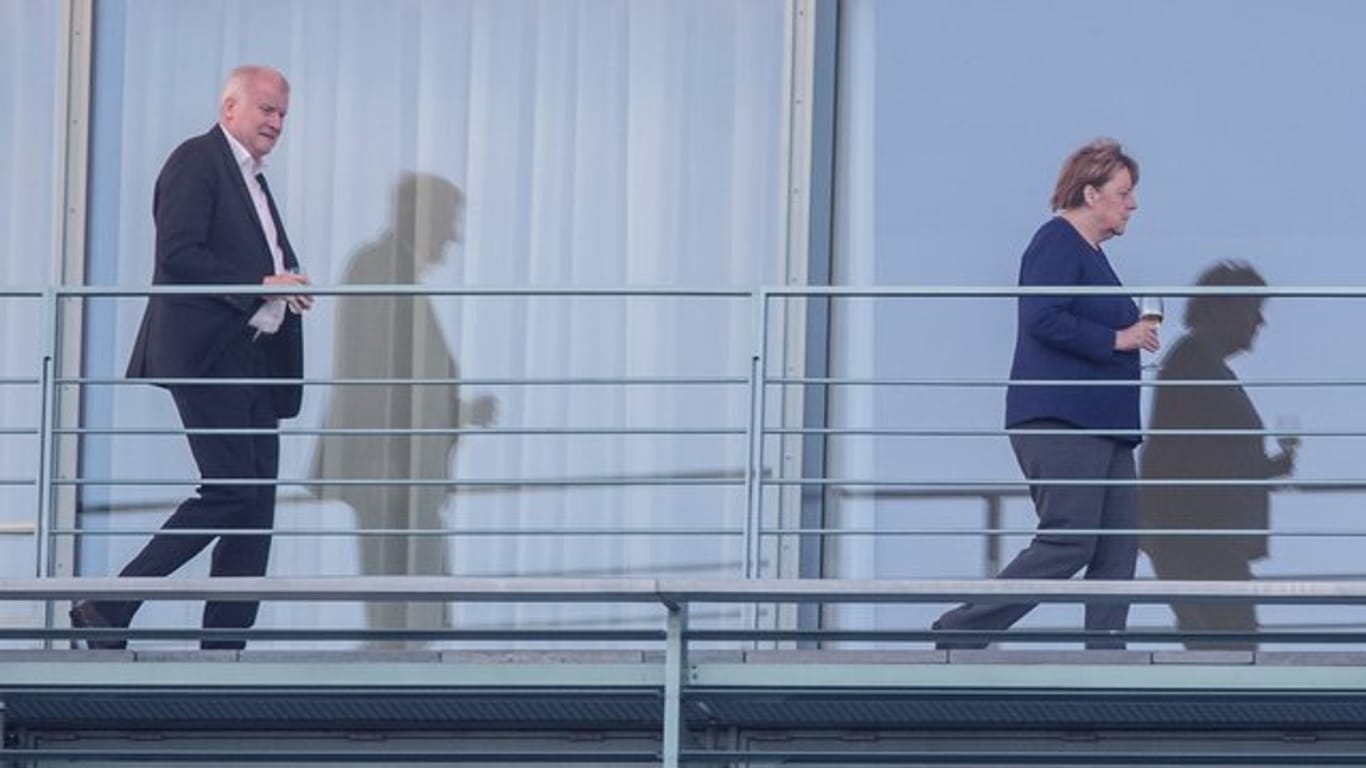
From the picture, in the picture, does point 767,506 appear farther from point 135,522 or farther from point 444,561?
point 135,522

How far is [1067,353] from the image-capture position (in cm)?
873

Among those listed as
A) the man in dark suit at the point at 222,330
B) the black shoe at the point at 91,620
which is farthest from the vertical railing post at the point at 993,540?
the black shoe at the point at 91,620

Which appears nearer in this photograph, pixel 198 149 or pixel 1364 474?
pixel 198 149

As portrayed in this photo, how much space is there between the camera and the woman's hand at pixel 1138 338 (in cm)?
858

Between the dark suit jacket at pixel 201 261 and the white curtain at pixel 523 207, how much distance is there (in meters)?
0.95

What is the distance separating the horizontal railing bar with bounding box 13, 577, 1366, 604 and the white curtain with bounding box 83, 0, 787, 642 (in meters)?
1.78

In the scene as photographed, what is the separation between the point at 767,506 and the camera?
31.6 feet

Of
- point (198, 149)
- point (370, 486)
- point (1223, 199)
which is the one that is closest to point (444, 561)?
point (370, 486)

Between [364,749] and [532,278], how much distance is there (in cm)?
166

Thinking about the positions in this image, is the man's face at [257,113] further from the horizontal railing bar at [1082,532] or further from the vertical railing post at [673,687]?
the vertical railing post at [673,687]

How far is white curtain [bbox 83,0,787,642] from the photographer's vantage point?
9.77m

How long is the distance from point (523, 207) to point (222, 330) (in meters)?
1.27

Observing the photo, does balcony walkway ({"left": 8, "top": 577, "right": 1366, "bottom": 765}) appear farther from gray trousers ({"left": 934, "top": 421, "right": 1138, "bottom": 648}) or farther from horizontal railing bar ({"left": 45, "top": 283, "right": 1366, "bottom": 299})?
horizontal railing bar ({"left": 45, "top": 283, "right": 1366, "bottom": 299})

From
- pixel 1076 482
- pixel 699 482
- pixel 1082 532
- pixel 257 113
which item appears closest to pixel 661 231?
pixel 699 482
